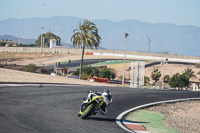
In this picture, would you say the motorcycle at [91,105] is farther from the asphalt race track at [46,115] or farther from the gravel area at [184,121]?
the gravel area at [184,121]

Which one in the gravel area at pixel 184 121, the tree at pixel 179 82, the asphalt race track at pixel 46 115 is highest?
the tree at pixel 179 82

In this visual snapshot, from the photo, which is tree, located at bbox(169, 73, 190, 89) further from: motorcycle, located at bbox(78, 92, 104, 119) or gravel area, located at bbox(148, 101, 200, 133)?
motorcycle, located at bbox(78, 92, 104, 119)

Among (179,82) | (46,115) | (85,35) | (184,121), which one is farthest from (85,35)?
(46,115)

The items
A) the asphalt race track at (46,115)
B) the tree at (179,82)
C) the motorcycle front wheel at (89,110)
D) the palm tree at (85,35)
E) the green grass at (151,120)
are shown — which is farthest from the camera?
the tree at (179,82)

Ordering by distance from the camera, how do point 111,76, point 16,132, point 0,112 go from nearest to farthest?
A: point 16,132 < point 0,112 < point 111,76

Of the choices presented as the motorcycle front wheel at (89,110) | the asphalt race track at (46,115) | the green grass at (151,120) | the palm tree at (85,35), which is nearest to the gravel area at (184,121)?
the green grass at (151,120)

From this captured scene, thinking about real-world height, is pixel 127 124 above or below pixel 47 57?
below

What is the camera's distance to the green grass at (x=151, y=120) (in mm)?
13118

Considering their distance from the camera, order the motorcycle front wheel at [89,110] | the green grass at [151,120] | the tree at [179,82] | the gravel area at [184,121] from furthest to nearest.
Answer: the tree at [179,82]
the gravel area at [184,121]
the green grass at [151,120]
the motorcycle front wheel at [89,110]

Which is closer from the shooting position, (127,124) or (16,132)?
(16,132)

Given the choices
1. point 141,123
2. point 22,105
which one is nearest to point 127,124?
point 141,123

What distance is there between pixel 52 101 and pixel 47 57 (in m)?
109

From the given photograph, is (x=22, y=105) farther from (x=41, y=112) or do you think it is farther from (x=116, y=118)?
(x=116, y=118)

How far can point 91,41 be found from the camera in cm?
6156
